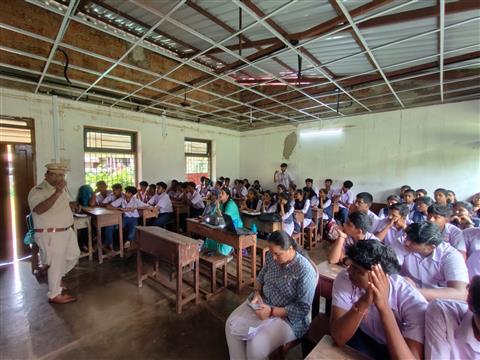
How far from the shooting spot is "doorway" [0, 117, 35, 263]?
3.93 m

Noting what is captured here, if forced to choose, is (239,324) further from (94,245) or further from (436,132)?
(436,132)

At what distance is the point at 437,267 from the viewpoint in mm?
1706

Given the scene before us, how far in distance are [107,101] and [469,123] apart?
7.94m

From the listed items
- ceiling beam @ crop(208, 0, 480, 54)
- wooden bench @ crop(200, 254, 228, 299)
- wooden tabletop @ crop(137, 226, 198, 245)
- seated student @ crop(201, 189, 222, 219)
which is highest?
ceiling beam @ crop(208, 0, 480, 54)

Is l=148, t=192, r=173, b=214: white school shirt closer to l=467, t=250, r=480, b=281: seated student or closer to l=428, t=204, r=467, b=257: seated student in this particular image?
l=428, t=204, r=467, b=257: seated student

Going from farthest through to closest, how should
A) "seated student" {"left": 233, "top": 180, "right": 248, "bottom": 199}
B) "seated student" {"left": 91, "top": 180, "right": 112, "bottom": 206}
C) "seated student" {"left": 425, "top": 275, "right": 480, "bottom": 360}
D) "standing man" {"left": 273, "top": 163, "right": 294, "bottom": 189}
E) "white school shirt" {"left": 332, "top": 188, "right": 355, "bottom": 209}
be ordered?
"standing man" {"left": 273, "top": 163, "right": 294, "bottom": 189}, "seated student" {"left": 233, "top": 180, "right": 248, "bottom": 199}, "white school shirt" {"left": 332, "top": 188, "right": 355, "bottom": 209}, "seated student" {"left": 91, "top": 180, "right": 112, "bottom": 206}, "seated student" {"left": 425, "top": 275, "right": 480, "bottom": 360}

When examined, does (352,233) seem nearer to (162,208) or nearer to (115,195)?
(162,208)

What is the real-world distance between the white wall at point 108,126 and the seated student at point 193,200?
52.3 inches

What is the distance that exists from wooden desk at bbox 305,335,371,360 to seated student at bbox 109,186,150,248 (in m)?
4.15

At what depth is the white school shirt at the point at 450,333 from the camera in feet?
3.08

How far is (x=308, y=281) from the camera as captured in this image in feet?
5.15

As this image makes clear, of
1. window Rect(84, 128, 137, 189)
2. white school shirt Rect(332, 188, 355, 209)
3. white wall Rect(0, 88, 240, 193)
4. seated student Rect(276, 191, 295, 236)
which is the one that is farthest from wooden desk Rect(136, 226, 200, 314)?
white school shirt Rect(332, 188, 355, 209)

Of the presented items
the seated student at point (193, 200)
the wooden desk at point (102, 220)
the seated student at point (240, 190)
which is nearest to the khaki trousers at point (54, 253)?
the wooden desk at point (102, 220)

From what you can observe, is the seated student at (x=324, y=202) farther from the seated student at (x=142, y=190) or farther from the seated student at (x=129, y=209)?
the seated student at (x=142, y=190)
